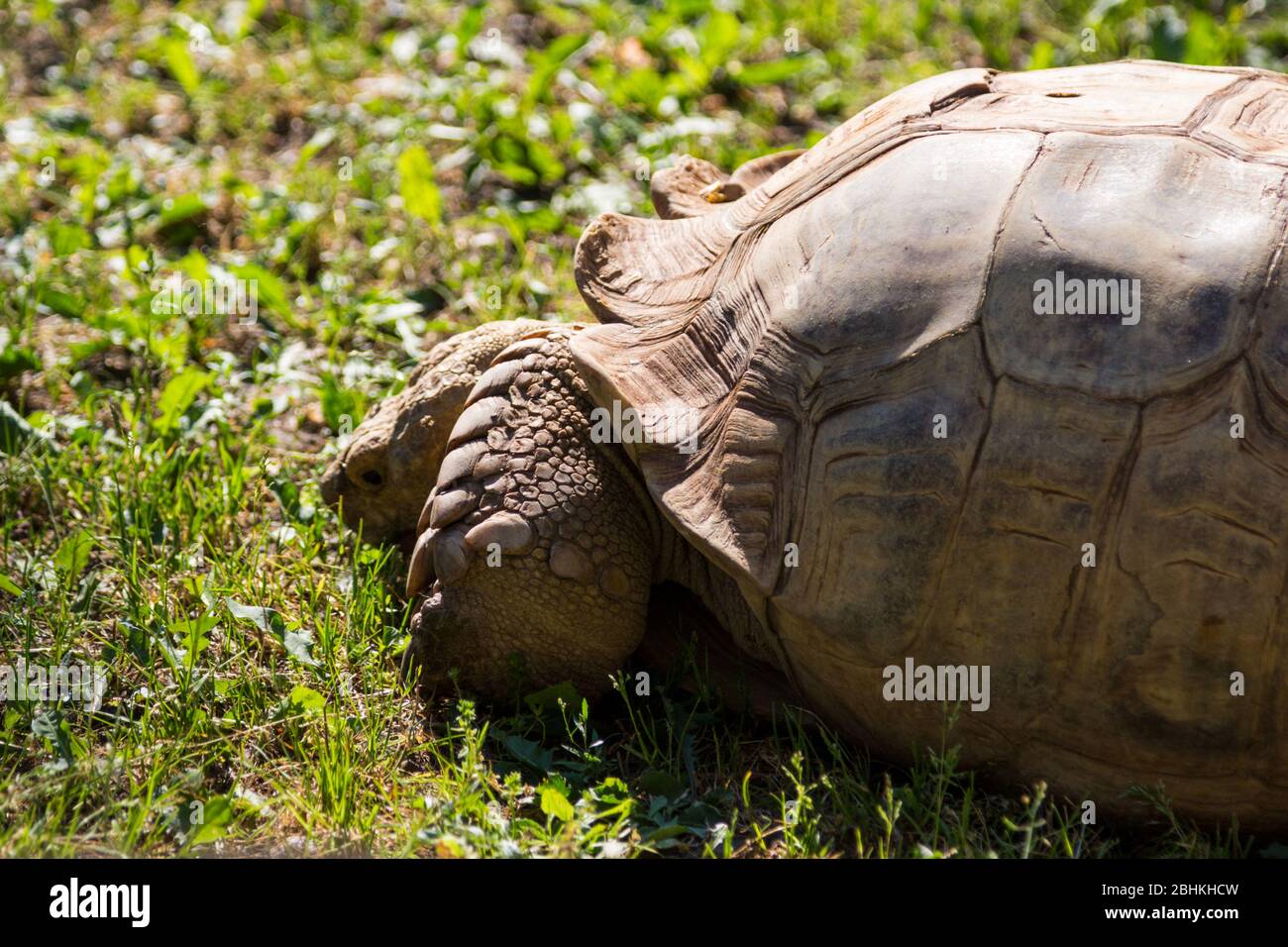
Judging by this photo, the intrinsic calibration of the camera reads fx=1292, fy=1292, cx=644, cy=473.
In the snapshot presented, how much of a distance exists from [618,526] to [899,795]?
94 cm

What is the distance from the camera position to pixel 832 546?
9.38ft

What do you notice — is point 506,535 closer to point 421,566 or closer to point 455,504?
point 455,504

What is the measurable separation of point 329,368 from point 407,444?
44.9 inches

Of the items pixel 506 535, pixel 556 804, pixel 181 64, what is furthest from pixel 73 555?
pixel 181 64

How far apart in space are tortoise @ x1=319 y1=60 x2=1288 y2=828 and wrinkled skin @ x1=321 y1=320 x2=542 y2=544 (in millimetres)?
313

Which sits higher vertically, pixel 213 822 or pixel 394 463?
pixel 394 463

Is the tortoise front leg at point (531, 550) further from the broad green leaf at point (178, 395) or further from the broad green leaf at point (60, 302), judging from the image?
the broad green leaf at point (60, 302)

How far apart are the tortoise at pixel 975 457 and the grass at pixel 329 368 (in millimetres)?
203

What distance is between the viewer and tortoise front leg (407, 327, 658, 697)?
3209 mm

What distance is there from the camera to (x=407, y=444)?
3.66m

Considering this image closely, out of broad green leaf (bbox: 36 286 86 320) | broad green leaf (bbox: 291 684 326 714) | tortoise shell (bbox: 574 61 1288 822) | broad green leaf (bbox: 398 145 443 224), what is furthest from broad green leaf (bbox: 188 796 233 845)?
broad green leaf (bbox: 398 145 443 224)

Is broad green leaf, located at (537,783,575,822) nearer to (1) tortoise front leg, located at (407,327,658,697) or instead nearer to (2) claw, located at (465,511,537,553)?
(1) tortoise front leg, located at (407,327,658,697)

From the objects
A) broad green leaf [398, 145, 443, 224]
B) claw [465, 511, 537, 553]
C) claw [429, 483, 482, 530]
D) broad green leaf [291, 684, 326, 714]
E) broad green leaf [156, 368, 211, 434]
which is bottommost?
broad green leaf [291, 684, 326, 714]
